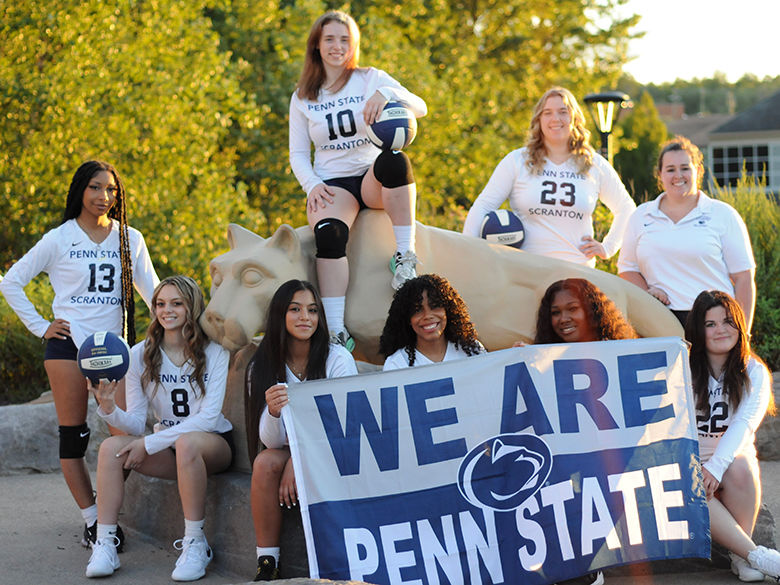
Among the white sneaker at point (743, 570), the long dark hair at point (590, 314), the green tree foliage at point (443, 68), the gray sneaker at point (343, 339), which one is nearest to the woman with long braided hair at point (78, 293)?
the gray sneaker at point (343, 339)

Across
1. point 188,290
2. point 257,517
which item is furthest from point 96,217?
point 257,517

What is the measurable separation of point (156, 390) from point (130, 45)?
9742 mm

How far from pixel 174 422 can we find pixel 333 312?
109 centimetres

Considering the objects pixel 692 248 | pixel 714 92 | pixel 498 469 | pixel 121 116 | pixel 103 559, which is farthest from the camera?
pixel 714 92

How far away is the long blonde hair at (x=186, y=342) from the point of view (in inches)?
221

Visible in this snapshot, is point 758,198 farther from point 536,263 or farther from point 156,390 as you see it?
point 156,390

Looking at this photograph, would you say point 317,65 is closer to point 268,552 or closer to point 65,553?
point 268,552

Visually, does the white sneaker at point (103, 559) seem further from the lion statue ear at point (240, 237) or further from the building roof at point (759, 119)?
the building roof at point (759, 119)

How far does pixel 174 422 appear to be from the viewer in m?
5.69

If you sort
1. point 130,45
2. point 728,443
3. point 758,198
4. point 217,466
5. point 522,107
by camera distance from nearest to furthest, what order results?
point 728,443 < point 217,466 < point 758,198 < point 130,45 < point 522,107

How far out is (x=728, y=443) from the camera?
201 inches

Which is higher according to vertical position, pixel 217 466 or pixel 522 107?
pixel 522 107

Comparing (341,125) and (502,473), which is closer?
(502,473)

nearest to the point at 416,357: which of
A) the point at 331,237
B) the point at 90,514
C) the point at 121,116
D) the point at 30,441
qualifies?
the point at 331,237
